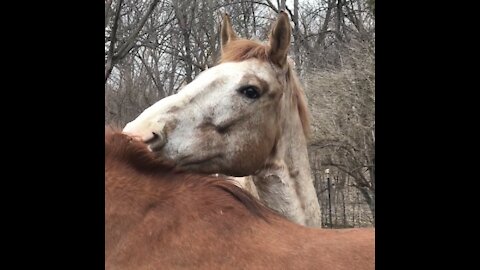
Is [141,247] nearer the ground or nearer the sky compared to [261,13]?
nearer the ground

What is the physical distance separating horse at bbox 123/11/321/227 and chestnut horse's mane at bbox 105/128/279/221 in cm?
44

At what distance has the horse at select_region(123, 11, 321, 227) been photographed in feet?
8.46

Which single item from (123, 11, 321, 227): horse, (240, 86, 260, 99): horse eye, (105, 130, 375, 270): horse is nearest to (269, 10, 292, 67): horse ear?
(123, 11, 321, 227): horse

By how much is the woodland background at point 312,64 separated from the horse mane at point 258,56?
313 cm

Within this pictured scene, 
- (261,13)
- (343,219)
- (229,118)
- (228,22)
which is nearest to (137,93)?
(261,13)

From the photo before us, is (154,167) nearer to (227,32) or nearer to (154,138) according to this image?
(154,138)

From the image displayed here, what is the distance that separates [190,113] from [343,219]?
842 cm

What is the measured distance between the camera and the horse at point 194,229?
1.72 m

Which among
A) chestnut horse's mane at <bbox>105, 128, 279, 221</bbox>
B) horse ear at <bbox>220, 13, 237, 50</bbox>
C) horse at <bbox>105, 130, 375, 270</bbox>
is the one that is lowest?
horse at <bbox>105, 130, 375, 270</bbox>

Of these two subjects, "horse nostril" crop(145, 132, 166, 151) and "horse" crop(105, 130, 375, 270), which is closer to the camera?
"horse" crop(105, 130, 375, 270)

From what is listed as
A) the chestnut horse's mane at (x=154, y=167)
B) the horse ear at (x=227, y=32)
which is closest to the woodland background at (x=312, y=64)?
the horse ear at (x=227, y=32)

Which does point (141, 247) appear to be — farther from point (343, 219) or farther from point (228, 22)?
point (343, 219)

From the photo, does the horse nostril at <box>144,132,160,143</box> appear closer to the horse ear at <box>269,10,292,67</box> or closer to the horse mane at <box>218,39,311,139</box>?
the horse mane at <box>218,39,311,139</box>

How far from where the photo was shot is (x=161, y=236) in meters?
1.77
